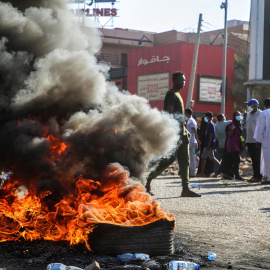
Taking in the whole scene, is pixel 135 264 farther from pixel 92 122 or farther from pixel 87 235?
pixel 92 122

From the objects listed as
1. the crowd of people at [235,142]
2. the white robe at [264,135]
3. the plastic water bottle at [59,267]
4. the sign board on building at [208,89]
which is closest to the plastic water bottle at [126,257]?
the plastic water bottle at [59,267]

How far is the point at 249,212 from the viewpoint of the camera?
27.1ft

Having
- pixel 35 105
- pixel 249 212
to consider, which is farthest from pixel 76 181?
pixel 249 212

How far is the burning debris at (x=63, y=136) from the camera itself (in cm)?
486

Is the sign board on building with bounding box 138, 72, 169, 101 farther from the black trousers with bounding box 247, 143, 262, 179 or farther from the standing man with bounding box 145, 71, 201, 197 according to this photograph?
the standing man with bounding box 145, 71, 201, 197

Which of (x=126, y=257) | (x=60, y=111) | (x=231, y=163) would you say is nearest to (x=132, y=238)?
(x=126, y=257)

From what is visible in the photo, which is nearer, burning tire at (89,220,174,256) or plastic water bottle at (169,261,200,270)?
plastic water bottle at (169,261,200,270)

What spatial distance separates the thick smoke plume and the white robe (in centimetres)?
760

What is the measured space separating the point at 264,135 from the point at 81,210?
9.15m

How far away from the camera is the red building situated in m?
44.0

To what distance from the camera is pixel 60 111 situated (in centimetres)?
565

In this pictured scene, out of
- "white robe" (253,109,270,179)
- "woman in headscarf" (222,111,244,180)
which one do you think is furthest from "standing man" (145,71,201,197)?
"woman in headscarf" (222,111,244,180)

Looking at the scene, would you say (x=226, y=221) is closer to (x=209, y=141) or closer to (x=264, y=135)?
(x=264, y=135)

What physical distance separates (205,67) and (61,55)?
40412 mm
